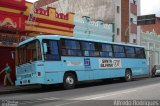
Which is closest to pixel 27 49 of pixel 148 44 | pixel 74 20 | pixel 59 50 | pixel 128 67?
pixel 59 50

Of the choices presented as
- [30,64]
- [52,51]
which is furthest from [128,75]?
[30,64]

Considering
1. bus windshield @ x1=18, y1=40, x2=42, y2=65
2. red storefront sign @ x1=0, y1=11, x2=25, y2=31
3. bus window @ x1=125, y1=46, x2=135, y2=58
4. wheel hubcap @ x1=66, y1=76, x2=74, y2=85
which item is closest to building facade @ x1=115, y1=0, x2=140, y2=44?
bus window @ x1=125, y1=46, x2=135, y2=58

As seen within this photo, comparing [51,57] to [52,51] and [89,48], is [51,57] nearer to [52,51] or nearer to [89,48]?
[52,51]

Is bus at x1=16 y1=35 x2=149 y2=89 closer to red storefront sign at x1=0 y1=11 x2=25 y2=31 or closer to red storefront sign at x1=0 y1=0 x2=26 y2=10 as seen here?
red storefront sign at x1=0 y1=11 x2=25 y2=31

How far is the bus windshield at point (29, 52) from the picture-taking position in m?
20.5

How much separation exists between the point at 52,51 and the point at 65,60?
1.24 meters

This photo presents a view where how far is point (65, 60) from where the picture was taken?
2203 cm

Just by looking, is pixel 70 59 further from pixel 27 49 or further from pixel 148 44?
pixel 148 44

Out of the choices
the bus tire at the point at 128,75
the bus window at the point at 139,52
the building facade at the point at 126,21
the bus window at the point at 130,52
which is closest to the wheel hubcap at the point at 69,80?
the bus tire at the point at 128,75

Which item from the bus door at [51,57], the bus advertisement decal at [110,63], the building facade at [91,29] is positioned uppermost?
the building facade at [91,29]

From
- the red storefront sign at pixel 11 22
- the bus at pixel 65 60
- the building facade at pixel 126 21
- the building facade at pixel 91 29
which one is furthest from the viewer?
the building facade at pixel 126 21

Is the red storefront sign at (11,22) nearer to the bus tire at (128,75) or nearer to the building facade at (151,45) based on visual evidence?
the bus tire at (128,75)

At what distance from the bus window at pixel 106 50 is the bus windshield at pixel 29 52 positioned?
605 centimetres

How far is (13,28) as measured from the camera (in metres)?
25.3
